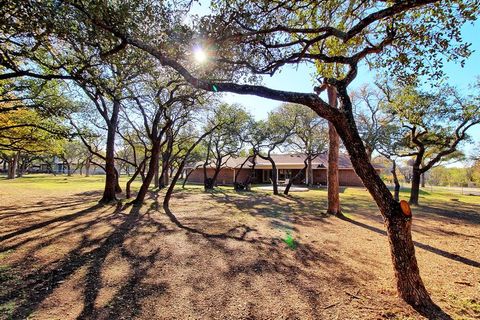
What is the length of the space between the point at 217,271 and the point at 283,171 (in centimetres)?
3061

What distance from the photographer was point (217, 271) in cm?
399

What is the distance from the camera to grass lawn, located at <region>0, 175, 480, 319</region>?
2902 millimetres

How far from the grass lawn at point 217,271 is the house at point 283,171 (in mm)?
22132

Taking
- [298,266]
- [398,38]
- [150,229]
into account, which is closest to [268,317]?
[298,266]

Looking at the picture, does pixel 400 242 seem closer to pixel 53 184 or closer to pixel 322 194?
pixel 322 194

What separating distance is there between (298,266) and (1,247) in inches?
233

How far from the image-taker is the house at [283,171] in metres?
30.0

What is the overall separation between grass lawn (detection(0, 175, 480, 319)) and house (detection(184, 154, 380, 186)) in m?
22.1

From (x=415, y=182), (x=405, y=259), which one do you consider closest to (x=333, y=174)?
(x=405, y=259)

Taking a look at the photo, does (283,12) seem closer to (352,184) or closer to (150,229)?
(150,229)

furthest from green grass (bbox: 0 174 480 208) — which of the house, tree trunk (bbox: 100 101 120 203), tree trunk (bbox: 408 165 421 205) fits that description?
tree trunk (bbox: 100 101 120 203)

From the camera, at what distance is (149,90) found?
40.2 ft

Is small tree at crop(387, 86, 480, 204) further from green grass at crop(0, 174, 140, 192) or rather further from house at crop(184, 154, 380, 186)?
green grass at crop(0, 174, 140, 192)

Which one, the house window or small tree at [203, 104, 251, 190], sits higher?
small tree at [203, 104, 251, 190]
